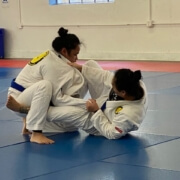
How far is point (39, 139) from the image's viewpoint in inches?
183

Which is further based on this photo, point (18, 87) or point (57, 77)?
point (18, 87)

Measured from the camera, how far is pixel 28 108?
4.86m

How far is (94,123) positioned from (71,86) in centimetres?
48

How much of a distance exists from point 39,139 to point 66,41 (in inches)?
39.6

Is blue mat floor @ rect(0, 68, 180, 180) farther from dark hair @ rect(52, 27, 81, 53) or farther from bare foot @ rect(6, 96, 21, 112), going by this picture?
dark hair @ rect(52, 27, 81, 53)

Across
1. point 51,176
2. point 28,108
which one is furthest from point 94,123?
point 51,176

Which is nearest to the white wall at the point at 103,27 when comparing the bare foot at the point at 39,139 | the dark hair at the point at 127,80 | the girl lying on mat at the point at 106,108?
the girl lying on mat at the point at 106,108

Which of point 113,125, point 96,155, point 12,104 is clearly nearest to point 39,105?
point 12,104

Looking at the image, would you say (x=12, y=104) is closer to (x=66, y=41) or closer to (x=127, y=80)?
(x=66, y=41)

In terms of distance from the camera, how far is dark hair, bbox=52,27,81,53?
484 centimetres

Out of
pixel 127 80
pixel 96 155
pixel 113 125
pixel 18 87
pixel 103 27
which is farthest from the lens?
pixel 103 27

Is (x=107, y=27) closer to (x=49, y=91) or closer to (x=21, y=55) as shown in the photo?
(x=21, y=55)

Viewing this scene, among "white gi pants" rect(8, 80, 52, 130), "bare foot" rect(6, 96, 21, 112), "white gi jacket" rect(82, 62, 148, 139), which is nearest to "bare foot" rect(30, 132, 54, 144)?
"white gi pants" rect(8, 80, 52, 130)

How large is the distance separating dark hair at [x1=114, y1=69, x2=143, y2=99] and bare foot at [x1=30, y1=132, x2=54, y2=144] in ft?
2.73
